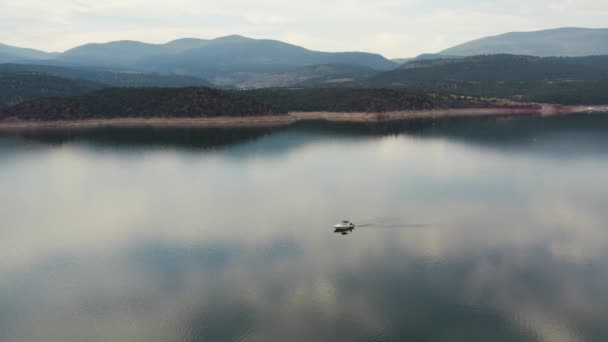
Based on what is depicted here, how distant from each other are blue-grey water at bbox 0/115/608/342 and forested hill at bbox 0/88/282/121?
7095 centimetres

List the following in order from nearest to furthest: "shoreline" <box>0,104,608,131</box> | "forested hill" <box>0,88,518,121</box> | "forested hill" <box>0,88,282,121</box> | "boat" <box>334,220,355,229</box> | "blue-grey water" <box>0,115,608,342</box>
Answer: "blue-grey water" <box>0,115,608,342</box> < "boat" <box>334,220,355,229</box> < "shoreline" <box>0,104,608,131</box> < "forested hill" <box>0,88,282,121</box> < "forested hill" <box>0,88,518,121</box>

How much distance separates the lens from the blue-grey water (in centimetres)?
3519

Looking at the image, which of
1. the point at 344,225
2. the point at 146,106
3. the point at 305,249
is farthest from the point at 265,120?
the point at 305,249

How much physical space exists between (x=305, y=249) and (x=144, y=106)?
488ft

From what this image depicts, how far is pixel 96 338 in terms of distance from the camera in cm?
3366

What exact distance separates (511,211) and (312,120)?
129623mm

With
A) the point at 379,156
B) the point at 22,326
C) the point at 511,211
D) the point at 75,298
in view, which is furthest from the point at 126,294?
the point at 379,156

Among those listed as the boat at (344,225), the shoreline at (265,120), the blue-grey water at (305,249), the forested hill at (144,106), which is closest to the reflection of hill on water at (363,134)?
the shoreline at (265,120)

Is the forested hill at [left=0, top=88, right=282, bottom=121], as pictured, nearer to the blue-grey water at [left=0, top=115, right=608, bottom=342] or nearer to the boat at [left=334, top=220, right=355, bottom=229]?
the blue-grey water at [left=0, top=115, right=608, bottom=342]

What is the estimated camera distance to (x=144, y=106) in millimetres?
176375

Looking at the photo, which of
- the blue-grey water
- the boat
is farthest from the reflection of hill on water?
the boat

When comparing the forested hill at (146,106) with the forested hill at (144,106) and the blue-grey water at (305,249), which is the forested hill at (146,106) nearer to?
the forested hill at (144,106)

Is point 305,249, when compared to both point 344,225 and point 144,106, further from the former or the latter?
point 144,106

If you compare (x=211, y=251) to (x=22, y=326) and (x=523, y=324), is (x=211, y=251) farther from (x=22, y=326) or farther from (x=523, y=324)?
(x=523, y=324)
